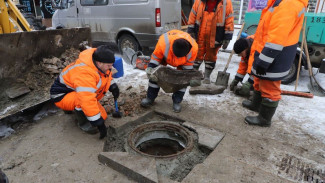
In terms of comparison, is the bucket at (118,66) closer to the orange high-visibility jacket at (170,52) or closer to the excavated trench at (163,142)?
the orange high-visibility jacket at (170,52)

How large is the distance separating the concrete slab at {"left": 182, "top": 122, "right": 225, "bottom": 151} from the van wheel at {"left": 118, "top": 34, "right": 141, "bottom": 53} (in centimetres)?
383

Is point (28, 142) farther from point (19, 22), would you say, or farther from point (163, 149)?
point (19, 22)

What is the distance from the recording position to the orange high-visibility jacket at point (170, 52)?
123 inches

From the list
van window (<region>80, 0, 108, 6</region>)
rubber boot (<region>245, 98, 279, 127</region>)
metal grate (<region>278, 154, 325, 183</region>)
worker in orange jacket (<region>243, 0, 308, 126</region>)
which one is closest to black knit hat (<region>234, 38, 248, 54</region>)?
worker in orange jacket (<region>243, 0, 308, 126</region>)

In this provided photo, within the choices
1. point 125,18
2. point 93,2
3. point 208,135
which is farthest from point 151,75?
point 93,2

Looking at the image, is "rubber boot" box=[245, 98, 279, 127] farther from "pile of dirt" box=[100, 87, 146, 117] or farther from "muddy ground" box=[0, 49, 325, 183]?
"pile of dirt" box=[100, 87, 146, 117]

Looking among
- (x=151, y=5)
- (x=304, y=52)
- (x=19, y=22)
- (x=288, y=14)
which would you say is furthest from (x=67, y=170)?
(x=304, y=52)

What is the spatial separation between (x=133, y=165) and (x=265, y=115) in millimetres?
1977

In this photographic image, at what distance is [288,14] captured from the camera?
7.70 ft

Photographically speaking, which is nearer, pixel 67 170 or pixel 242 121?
pixel 67 170

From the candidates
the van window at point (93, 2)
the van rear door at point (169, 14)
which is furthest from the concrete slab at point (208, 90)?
the van window at point (93, 2)

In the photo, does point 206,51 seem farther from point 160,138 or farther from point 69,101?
point 69,101

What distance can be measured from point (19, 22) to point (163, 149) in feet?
13.0

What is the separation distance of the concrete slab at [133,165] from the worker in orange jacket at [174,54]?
1.21 meters
